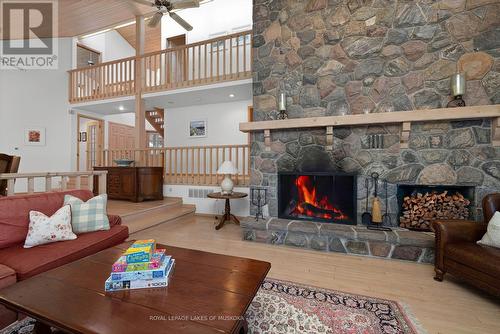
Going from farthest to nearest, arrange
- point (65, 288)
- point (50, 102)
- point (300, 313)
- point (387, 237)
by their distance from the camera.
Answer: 1. point (50, 102)
2. point (387, 237)
3. point (300, 313)
4. point (65, 288)

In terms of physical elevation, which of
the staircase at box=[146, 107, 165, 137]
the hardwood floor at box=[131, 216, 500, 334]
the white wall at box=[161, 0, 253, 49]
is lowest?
the hardwood floor at box=[131, 216, 500, 334]

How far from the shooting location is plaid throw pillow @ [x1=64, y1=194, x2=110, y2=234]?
212 centimetres

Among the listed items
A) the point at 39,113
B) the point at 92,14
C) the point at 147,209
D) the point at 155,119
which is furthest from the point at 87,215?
the point at 155,119

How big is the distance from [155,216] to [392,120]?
4064mm

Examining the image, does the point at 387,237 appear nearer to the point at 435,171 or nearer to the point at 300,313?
the point at 435,171

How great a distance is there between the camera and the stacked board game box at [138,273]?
113 cm

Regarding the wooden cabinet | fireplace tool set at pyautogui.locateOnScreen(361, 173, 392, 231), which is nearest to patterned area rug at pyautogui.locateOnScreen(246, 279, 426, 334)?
fireplace tool set at pyautogui.locateOnScreen(361, 173, 392, 231)

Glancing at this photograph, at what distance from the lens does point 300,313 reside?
1.62 metres

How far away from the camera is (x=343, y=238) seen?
9.02ft

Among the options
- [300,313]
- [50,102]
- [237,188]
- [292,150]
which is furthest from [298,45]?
[50,102]

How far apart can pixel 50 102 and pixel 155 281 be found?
7.31 meters

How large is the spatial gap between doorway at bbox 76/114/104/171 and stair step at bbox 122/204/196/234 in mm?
3709

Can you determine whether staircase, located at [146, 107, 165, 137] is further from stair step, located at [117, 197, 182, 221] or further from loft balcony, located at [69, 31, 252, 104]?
stair step, located at [117, 197, 182, 221]

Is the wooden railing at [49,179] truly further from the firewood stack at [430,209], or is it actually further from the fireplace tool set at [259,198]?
the firewood stack at [430,209]
